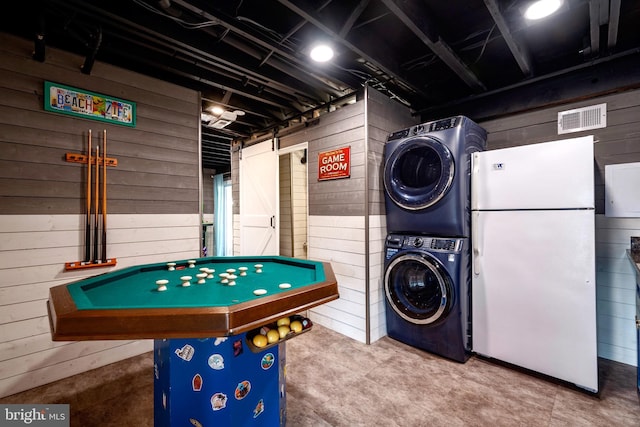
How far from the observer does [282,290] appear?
1.26m

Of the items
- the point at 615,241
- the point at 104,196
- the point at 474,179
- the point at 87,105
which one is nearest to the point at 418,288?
the point at 474,179

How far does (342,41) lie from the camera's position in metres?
2.09

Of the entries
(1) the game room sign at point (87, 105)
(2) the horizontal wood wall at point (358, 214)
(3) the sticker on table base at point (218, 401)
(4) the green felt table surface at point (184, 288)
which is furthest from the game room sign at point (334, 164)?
(3) the sticker on table base at point (218, 401)

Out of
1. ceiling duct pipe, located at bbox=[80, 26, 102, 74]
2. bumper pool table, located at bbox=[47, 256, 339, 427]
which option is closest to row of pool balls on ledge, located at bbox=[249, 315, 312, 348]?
bumper pool table, located at bbox=[47, 256, 339, 427]

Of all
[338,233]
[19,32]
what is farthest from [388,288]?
[19,32]

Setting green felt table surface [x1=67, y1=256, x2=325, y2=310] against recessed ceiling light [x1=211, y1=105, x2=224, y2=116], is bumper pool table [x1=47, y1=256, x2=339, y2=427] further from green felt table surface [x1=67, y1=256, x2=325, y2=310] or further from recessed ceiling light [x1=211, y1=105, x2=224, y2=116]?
recessed ceiling light [x1=211, y1=105, x2=224, y2=116]

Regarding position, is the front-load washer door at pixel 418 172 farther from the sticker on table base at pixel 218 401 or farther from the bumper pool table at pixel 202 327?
the sticker on table base at pixel 218 401

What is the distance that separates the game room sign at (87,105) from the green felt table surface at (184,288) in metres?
1.42

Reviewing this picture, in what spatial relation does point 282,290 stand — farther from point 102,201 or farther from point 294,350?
point 102,201

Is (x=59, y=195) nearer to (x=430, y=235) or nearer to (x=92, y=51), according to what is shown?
(x=92, y=51)

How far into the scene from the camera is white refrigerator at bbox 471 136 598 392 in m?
1.92

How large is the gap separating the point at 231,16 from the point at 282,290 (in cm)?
186

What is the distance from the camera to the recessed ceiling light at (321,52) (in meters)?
2.12

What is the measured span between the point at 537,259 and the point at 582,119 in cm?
139
